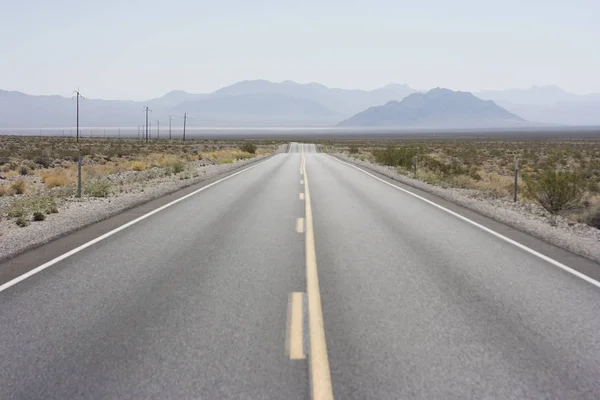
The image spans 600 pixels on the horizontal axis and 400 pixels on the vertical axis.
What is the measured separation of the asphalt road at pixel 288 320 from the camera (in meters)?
4.41

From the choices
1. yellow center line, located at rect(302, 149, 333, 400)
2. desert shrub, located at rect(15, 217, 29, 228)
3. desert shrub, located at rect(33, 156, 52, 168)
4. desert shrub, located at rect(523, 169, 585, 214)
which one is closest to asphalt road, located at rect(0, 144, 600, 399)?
yellow center line, located at rect(302, 149, 333, 400)

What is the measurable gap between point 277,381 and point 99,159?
153 ft

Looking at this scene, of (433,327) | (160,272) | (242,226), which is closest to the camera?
(433,327)

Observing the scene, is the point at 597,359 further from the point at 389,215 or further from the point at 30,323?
the point at 389,215

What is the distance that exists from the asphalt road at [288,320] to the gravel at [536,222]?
4.09 ft

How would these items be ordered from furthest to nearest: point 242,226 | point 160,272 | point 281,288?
point 242,226 < point 160,272 < point 281,288

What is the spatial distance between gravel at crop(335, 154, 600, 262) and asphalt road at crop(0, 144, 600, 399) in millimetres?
1248

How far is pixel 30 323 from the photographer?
578 cm

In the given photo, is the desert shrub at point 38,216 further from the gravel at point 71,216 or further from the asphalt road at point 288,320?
the asphalt road at point 288,320

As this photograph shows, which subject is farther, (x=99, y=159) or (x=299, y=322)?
(x=99, y=159)

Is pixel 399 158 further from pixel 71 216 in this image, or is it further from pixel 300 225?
pixel 71 216

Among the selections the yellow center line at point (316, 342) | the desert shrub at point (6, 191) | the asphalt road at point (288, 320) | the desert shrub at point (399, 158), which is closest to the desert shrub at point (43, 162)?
the desert shrub at point (6, 191)

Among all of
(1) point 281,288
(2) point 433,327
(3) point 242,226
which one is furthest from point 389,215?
(2) point 433,327

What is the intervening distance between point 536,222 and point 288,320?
375 inches
